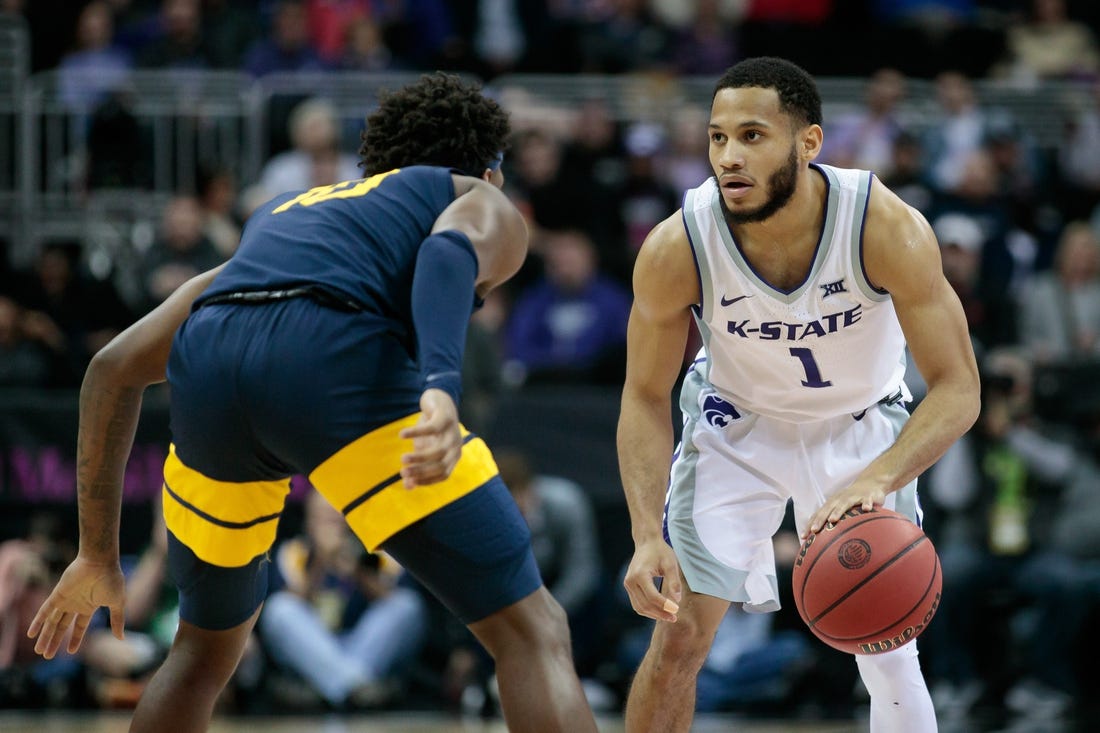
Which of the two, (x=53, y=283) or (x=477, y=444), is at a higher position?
(x=477, y=444)

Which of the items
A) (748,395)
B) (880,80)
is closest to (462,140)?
(748,395)

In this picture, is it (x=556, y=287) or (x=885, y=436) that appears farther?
(x=556, y=287)

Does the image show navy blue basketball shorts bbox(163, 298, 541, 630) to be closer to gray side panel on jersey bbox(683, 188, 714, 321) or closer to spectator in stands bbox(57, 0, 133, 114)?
gray side panel on jersey bbox(683, 188, 714, 321)

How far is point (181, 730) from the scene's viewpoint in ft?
13.8

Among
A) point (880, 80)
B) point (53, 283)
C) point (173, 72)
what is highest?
point (880, 80)

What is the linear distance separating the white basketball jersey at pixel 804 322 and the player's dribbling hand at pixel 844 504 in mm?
587

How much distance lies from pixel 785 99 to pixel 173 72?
808 cm

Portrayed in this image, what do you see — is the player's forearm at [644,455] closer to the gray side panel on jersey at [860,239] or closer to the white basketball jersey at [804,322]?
the white basketball jersey at [804,322]

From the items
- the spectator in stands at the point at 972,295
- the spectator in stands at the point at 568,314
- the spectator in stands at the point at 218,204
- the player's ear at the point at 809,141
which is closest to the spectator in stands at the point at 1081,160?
the spectator in stands at the point at 972,295

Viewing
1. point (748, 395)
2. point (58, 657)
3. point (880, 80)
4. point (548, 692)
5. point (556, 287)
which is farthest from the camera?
point (880, 80)

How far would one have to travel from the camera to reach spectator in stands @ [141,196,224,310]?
9844 mm

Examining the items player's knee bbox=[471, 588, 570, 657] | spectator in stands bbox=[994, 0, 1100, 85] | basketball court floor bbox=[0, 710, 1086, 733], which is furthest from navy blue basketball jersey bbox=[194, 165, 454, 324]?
spectator in stands bbox=[994, 0, 1100, 85]

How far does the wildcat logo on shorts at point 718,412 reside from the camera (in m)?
4.98

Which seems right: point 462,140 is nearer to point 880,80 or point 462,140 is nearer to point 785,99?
point 785,99
